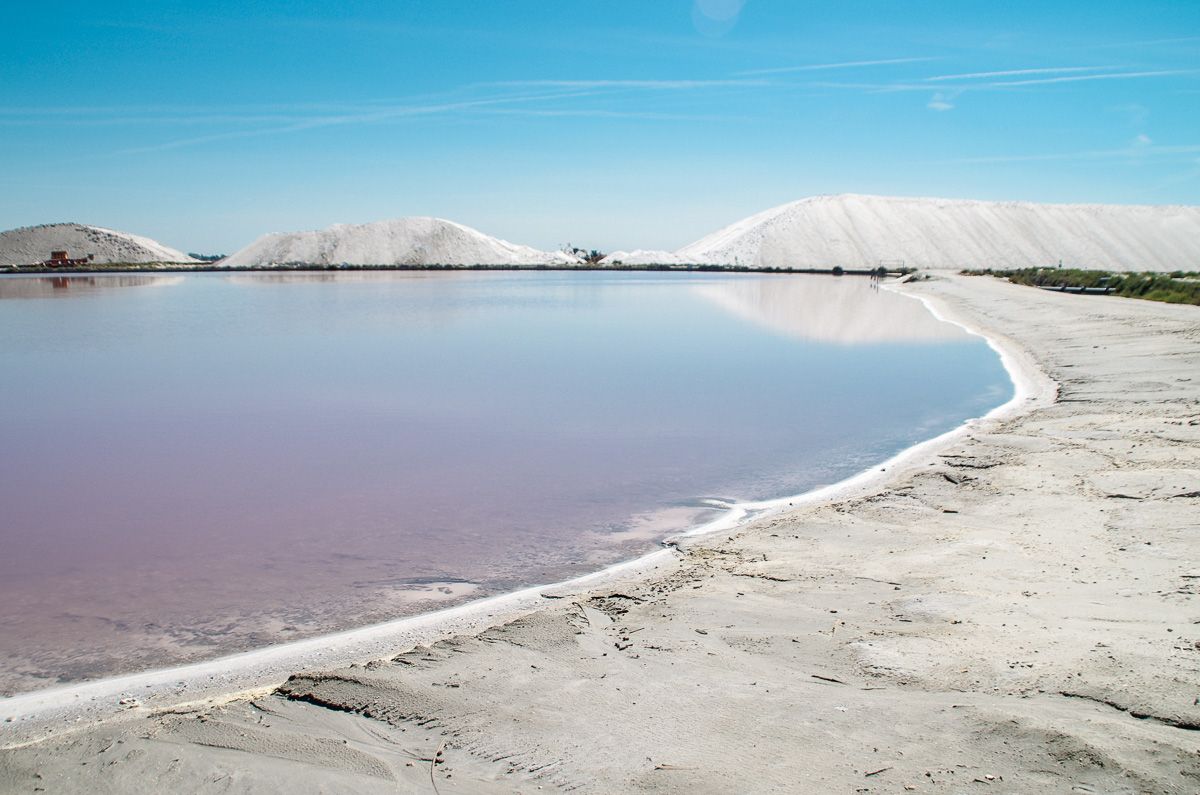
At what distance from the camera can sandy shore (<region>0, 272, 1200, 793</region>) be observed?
230 cm

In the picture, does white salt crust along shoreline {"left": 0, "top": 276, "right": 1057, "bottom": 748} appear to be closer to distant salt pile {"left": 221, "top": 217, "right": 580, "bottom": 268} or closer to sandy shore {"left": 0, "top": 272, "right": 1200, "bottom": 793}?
sandy shore {"left": 0, "top": 272, "right": 1200, "bottom": 793}

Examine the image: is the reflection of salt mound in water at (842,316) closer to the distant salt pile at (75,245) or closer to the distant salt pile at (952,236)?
the distant salt pile at (952,236)

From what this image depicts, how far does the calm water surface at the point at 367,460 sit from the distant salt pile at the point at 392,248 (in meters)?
72.7

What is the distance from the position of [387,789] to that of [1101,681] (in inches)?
90.2

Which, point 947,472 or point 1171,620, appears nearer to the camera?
point 1171,620

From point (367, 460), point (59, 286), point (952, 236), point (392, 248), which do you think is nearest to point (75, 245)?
point (392, 248)

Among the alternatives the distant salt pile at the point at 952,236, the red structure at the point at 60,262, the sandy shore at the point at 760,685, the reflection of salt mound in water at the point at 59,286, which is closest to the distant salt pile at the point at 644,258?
the distant salt pile at the point at 952,236

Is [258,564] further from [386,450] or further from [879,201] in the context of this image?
[879,201]

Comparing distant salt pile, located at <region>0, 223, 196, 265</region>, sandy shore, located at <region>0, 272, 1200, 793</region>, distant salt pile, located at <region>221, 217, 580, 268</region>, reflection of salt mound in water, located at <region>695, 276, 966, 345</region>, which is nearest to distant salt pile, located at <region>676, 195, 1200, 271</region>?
distant salt pile, located at <region>221, 217, 580, 268</region>

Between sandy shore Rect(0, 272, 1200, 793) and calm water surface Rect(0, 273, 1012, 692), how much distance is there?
23.6 inches

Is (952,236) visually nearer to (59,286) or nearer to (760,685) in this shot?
(59,286)

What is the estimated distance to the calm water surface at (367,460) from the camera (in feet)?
13.4

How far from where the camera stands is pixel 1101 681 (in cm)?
260

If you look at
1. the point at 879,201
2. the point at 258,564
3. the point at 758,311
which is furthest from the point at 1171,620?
the point at 879,201
